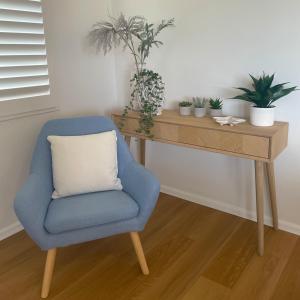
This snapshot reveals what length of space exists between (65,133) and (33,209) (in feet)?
1.99

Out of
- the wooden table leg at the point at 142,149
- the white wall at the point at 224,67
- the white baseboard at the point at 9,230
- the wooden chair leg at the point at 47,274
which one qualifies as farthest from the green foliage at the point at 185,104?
the white baseboard at the point at 9,230

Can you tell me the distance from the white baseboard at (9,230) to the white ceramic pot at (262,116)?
5.68 feet

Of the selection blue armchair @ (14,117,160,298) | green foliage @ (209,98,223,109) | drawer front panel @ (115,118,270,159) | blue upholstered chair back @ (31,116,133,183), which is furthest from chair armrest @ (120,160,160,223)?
green foliage @ (209,98,223,109)

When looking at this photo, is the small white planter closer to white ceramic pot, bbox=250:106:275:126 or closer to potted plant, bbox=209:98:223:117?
potted plant, bbox=209:98:223:117

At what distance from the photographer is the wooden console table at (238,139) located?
166cm

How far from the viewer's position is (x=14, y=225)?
7.03 ft

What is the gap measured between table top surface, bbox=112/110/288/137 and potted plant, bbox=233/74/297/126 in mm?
50

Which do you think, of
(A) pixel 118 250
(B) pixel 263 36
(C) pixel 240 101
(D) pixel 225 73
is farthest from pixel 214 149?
(A) pixel 118 250

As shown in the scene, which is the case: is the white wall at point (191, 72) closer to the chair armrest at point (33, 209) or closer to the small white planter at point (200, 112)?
the small white planter at point (200, 112)

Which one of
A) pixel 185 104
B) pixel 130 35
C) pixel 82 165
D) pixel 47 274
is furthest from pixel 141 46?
pixel 47 274

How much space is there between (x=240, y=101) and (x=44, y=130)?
1.27m

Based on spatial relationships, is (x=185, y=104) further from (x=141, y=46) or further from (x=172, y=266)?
(x=172, y=266)

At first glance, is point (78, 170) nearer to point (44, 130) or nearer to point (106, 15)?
point (44, 130)

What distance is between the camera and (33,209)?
145 centimetres
